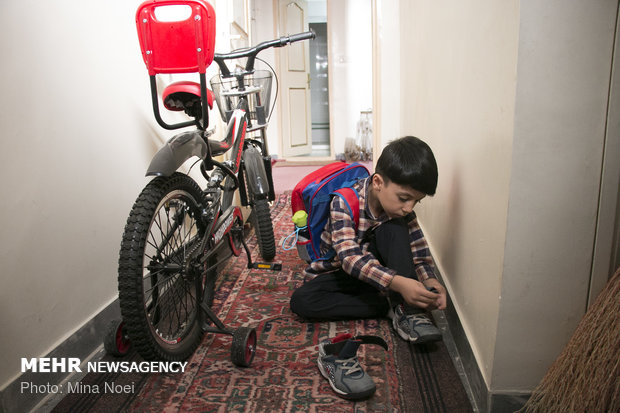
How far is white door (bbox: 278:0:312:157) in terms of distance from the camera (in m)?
5.41

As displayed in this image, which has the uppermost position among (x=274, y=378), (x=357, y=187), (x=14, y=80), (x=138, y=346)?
(x=14, y=80)

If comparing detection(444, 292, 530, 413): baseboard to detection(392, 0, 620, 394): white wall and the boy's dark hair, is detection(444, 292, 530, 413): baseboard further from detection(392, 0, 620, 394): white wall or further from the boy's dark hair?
the boy's dark hair

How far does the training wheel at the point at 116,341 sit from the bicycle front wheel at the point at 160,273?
0.30 ft

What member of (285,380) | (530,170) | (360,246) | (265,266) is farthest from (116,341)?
(530,170)

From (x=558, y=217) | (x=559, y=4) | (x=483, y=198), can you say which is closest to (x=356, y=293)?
(x=483, y=198)

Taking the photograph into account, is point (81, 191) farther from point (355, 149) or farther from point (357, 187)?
point (355, 149)

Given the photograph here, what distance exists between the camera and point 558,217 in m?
0.86

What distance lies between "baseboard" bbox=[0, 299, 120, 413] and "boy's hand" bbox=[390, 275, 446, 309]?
895 millimetres

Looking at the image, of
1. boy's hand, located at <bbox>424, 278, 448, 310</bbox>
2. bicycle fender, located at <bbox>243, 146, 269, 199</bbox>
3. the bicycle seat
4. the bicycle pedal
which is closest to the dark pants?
boy's hand, located at <bbox>424, 278, 448, 310</bbox>

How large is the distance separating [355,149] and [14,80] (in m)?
4.55

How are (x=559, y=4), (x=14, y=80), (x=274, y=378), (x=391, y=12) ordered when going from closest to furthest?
1. (x=559, y=4)
2. (x=14, y=80)
3. (x=274, y=378)
4. (x=391, y=12)

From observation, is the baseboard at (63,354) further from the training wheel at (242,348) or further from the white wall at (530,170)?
the white wall at (530,170)

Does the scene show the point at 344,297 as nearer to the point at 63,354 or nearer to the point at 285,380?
the point at 285,380

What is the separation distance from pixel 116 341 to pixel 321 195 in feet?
2.54
